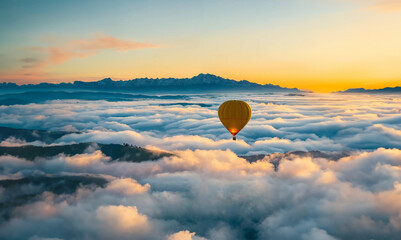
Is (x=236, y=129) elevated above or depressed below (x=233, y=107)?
below

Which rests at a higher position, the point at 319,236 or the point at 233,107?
the point at 233,107

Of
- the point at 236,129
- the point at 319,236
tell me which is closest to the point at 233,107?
the point at 236,129

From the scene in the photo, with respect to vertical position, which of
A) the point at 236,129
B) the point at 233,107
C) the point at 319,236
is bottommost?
the point at 319,236

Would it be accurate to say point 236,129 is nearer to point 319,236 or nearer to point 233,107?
point 233,107

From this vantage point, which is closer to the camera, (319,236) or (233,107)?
(233,107)

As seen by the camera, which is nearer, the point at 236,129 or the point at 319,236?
the point at 236,129
